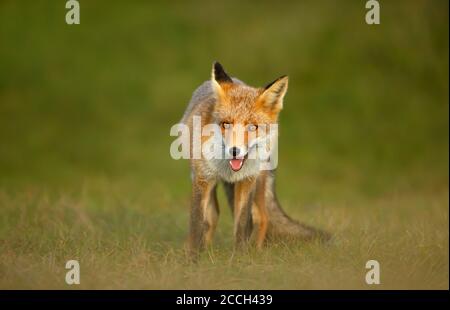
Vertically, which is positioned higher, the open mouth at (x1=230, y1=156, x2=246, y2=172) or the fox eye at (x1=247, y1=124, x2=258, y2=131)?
the fox eye at (x1=247, y1=124, x2=258, y2=131)

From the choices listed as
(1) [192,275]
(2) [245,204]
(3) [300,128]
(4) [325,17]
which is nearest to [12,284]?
(1) [192,275]

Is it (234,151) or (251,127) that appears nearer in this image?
(234,151)

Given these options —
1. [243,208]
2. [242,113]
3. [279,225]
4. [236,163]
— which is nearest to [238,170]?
[236,163]

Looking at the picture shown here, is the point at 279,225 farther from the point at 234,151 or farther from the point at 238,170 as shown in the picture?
the point at 234,151

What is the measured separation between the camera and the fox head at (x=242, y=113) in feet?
20.9

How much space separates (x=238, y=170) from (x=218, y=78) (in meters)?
0.91

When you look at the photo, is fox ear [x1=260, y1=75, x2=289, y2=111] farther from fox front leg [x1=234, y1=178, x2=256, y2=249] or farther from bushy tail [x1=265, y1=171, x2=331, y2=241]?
bushy tail [x1=265, y1=171, x2=331, y2=241]

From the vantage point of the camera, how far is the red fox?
21.4 feet

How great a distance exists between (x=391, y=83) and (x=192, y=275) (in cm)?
1233

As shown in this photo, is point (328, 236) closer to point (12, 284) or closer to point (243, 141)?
point (243, 141)

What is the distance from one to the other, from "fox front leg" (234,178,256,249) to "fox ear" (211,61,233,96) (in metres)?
0.98

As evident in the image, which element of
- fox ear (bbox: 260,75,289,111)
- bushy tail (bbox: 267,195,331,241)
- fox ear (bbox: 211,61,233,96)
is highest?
fox ear (bbox: 211,61,233,96)

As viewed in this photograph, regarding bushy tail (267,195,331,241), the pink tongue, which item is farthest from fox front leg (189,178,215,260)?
bushy tail (267,195,331,241)

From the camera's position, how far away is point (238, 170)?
6.82 meters
